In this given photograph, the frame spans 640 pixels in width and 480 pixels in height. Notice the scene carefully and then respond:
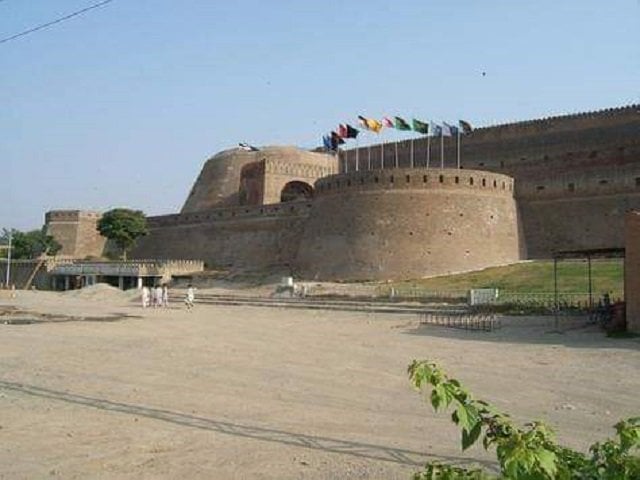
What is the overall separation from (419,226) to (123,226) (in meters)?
23.5

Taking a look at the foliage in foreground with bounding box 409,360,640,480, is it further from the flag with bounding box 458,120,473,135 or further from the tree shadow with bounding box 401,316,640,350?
the flag with bounding box 458,120,473,135

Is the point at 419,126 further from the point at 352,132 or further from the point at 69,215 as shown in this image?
the point at 69,215

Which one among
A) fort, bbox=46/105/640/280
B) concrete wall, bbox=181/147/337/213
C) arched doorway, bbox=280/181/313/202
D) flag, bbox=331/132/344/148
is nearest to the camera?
fort, bbox=46/105/640/280

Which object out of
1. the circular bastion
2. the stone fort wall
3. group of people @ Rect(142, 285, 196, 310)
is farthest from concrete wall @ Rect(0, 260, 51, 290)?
the stone fort wall

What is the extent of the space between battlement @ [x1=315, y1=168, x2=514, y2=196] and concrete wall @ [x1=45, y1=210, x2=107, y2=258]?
27.8m

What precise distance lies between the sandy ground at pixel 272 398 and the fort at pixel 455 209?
16.1 metres

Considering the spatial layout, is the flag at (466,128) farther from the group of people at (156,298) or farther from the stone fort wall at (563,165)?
the group of people at (156,298)

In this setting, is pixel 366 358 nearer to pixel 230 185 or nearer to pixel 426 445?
pixel 426 445

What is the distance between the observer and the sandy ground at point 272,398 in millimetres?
5492

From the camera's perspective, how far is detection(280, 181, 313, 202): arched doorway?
47.9m

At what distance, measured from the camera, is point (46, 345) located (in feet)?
45.4

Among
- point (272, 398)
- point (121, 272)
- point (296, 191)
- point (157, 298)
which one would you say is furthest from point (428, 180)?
point (272, 398)

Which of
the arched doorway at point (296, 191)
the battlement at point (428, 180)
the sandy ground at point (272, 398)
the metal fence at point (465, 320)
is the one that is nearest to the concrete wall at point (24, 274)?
the arched doorway at point (296, 191)

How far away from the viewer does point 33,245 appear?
57.7 metres
